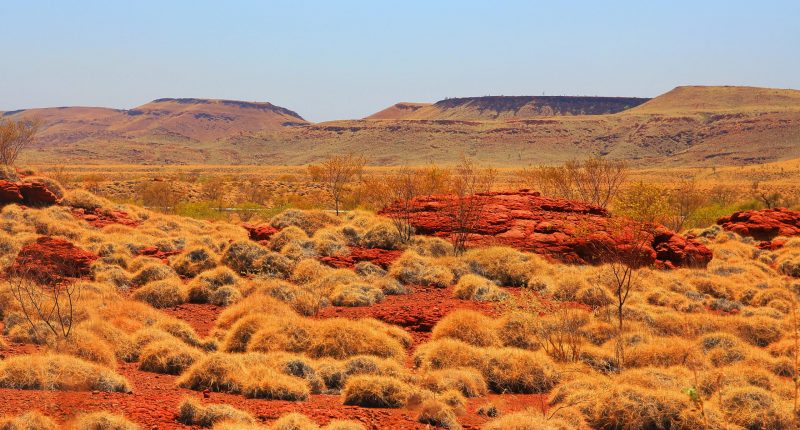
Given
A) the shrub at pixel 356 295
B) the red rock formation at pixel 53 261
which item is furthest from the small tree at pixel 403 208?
the red rock formation at pixel 53 261

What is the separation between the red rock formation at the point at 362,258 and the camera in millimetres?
20047

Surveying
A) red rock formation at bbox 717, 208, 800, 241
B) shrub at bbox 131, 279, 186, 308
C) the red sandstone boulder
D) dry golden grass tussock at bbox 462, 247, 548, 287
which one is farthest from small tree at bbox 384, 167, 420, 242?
the red sandstone boulder

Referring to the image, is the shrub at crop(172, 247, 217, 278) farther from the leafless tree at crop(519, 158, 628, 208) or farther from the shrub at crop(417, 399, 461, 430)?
the leafless tree at crop(519, 158, 628, 208)

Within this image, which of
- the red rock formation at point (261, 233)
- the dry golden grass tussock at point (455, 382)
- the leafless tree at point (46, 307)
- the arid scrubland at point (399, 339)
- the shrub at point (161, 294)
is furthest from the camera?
the red rock formation at point (261, 233)

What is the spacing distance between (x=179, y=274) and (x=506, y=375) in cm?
1156

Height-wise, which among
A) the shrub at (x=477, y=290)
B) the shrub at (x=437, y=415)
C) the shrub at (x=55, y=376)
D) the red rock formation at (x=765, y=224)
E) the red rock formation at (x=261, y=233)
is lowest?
the red rock formation at (x=765, y=224)

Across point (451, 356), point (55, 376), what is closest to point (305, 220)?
point (451, 356)

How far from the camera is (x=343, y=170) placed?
137 feet

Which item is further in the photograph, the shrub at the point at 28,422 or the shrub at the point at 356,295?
the shrub at the point at 356,295

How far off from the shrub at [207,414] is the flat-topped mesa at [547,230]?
43.0 ft

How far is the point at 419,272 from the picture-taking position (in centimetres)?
1889

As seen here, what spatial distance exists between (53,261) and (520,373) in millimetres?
12899

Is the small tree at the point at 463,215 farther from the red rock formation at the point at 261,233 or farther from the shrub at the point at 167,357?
the shrub at the point at 167,357

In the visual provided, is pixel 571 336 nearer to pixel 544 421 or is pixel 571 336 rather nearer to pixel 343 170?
pixel 544 421
